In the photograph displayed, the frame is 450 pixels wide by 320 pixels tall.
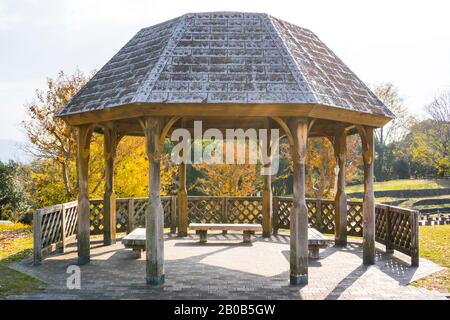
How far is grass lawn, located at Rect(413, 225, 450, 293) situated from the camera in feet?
22.6

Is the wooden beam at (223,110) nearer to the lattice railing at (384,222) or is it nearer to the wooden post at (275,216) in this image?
the lattice railing at (384,222)

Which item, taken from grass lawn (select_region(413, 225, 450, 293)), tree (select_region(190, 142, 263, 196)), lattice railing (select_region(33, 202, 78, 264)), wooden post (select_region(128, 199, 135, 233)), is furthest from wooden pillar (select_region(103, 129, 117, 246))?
tree (select_region(190, 142, 263, 196))

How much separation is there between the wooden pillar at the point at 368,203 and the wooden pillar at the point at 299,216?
82.2 inches

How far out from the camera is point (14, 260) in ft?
29.7

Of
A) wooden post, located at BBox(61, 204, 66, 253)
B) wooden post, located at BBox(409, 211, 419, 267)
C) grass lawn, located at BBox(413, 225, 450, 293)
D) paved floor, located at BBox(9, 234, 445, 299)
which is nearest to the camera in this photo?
paved floor, located at BBox(9, 234, 445, 299)

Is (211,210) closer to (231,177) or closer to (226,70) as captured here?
(226,70)

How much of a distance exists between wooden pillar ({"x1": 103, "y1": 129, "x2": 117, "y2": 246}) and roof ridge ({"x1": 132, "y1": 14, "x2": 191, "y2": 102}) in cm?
338

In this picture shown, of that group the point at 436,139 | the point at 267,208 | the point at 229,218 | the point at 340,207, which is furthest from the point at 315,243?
the point at 436,139

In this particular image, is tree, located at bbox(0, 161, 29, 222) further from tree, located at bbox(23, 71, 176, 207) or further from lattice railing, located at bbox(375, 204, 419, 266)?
lattice railing, located at bbox(375, 204, 419, 266)

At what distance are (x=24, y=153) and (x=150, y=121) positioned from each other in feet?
42.7

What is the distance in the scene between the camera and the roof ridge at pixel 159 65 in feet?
21.3

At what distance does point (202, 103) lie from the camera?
21.1ft

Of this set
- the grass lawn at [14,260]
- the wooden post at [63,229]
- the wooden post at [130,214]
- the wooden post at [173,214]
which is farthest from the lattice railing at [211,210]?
the grass lawn at [14,260]

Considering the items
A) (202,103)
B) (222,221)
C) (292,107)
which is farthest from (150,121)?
(222,221)
